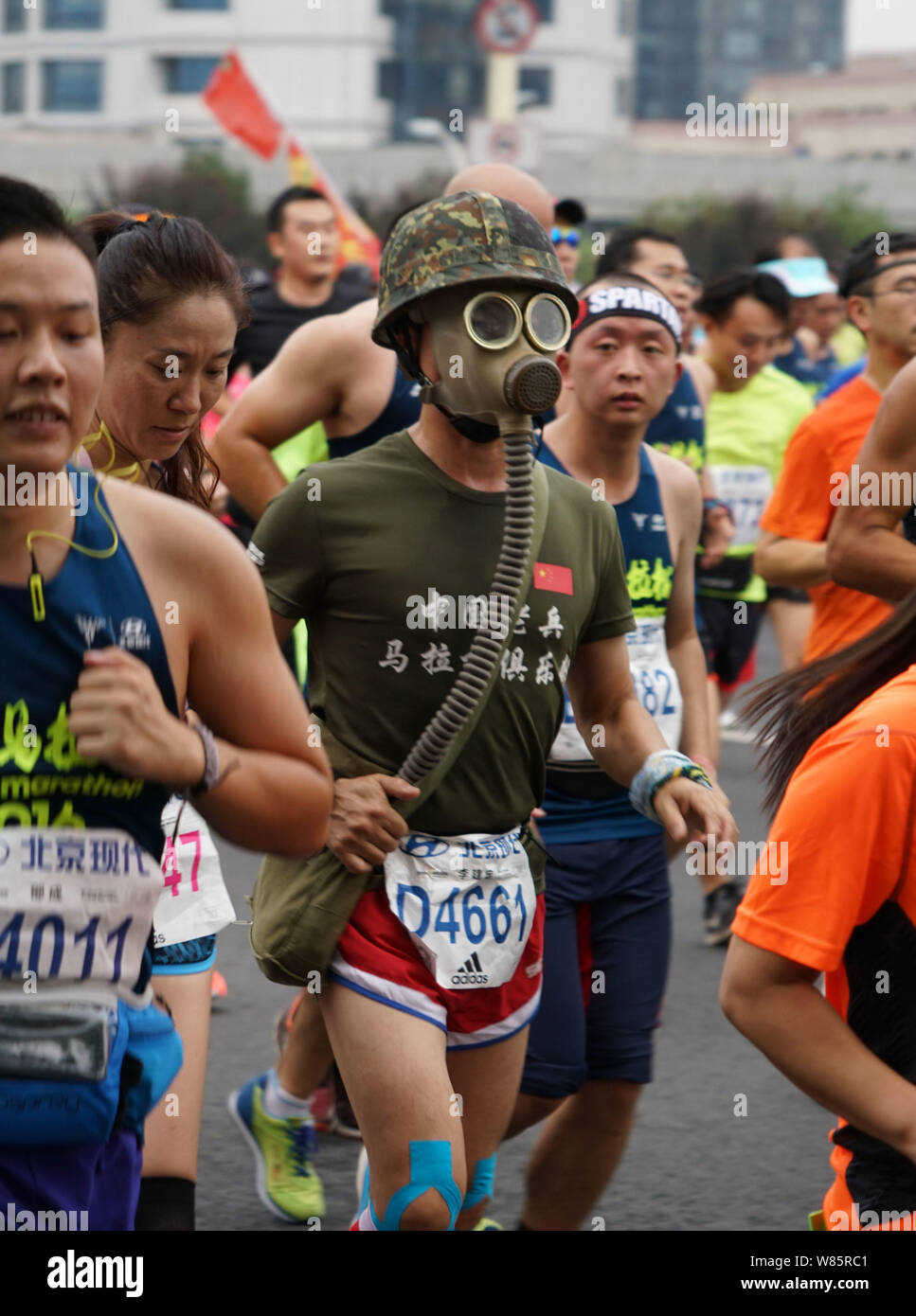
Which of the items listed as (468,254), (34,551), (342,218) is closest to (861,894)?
(34,551)

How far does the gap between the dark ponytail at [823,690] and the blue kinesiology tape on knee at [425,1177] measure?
76 centimetres

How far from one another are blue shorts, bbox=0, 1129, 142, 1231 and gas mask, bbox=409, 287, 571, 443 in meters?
1.35

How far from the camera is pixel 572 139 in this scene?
10300 cm

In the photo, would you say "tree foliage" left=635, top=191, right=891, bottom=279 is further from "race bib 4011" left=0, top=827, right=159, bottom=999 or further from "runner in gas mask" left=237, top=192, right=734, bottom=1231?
"race bib 4011" left=0, top=827, right=159, bottom=999

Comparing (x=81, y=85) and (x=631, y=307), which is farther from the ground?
(x=81, y=85)

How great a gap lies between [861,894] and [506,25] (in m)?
93.1

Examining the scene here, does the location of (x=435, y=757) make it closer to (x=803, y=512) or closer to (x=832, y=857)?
(x=832, y=857)

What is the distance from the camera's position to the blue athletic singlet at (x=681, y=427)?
20.4 feet

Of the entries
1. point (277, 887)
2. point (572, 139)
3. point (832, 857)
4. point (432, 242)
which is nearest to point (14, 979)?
point (832, 857)

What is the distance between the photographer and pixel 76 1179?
7.75 feet

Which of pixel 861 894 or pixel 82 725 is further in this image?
pixel 861 894

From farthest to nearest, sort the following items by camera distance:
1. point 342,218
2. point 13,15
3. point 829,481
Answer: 1. point 13,15
2. point 342,218
3. point 829,481

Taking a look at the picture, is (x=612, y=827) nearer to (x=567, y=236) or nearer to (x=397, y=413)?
(x=397, y=413)
